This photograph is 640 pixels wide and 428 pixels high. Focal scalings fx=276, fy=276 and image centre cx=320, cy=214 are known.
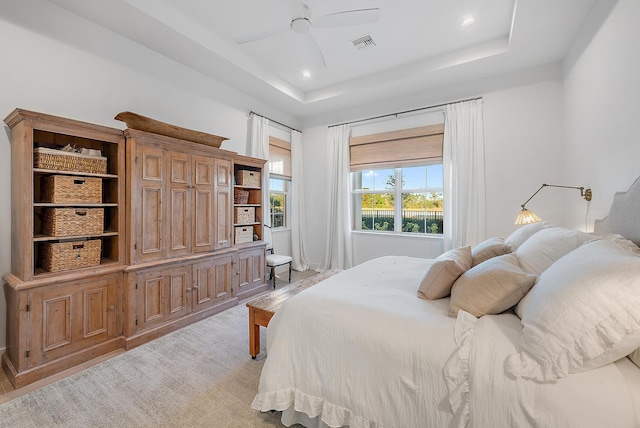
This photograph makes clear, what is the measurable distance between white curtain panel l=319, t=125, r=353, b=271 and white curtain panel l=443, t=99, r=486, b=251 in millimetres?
1560

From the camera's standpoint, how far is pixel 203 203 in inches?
120

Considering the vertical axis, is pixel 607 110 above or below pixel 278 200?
above

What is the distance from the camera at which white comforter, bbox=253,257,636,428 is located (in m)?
0.94

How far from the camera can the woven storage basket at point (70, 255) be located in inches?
81.9

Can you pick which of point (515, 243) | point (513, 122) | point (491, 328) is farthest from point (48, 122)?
point (513, 122)

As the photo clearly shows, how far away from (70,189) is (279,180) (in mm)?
3096

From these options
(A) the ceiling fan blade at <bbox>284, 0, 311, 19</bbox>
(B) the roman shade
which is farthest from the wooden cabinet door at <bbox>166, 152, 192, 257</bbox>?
(B) the roman shade

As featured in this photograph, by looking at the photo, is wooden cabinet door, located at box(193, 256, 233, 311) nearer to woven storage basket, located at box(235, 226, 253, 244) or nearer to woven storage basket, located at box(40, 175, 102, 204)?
woven storage basket, located at box(235, 226, 253, 244)

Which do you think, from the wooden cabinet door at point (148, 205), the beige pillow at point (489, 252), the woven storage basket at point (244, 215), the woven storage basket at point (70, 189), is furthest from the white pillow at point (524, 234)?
the woven storage basket at point (70, 189)

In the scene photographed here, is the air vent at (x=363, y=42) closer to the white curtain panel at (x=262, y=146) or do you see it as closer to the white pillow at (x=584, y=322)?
the white curtain panel at (x=262, y=146)

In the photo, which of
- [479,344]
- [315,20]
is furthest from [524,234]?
[315,20]

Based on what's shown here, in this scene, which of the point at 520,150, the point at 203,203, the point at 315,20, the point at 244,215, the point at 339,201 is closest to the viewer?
the point at 315,20

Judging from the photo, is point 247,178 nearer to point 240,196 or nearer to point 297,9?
point 240,196

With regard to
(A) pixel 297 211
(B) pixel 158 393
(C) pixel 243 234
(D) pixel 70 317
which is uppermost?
(A) pixel 297 211
